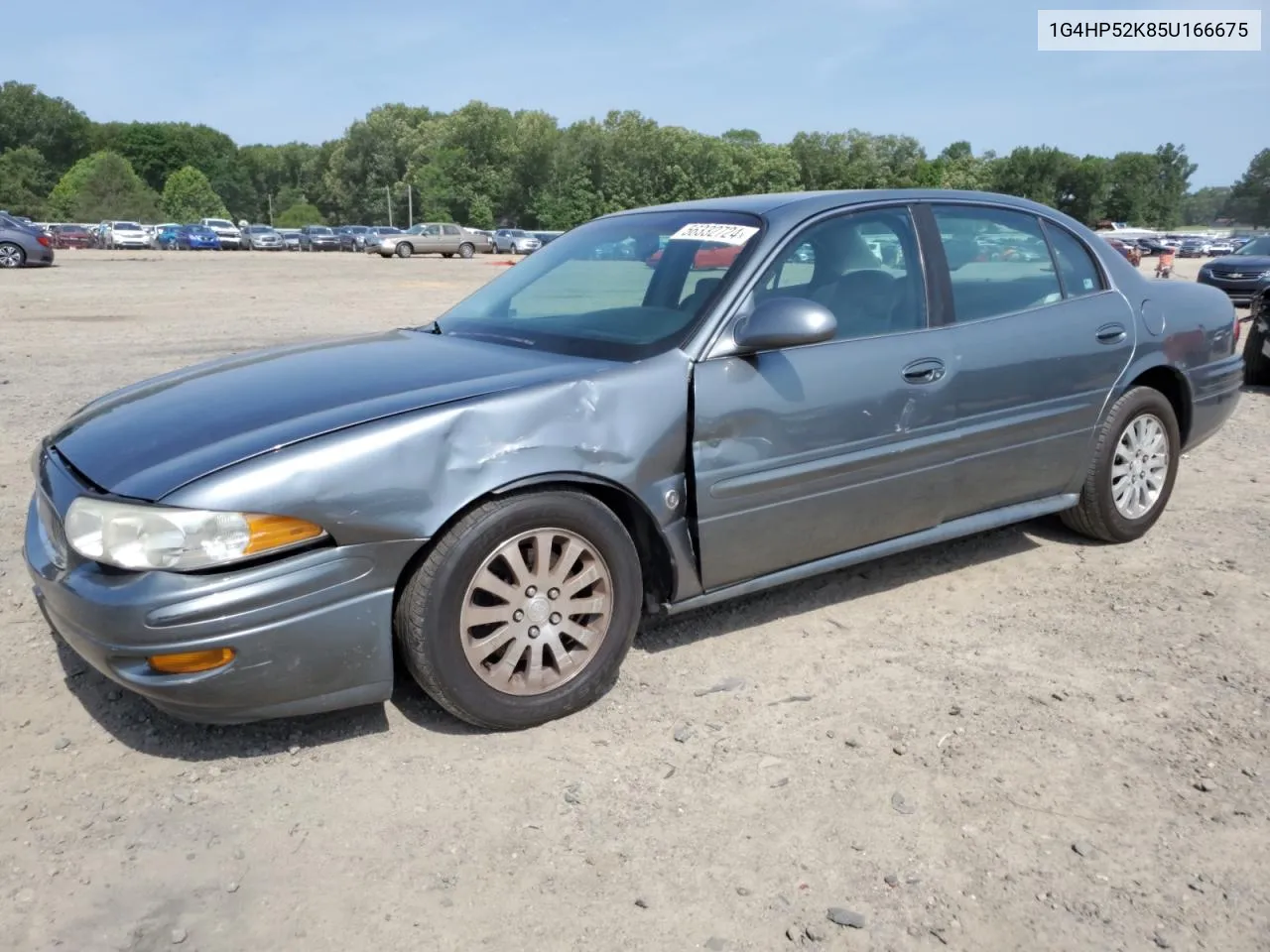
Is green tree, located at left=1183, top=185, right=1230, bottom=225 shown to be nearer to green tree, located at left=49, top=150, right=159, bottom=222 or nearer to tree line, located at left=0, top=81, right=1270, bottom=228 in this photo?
tree line, located at left=0, top=81, right=1270, bottom=228

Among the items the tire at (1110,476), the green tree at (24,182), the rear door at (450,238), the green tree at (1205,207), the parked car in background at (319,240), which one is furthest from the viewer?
the green tree at (1205,207)

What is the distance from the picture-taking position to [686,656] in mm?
3797

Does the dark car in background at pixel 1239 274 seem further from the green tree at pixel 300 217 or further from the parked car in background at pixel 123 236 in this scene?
the green tree at pixel 300 217

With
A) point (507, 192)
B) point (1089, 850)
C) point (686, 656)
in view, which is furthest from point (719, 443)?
point (507, 192)

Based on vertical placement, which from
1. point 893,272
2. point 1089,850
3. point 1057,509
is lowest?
point 1089,850

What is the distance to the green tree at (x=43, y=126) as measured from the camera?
110688 mm

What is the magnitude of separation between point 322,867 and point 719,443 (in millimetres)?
1706

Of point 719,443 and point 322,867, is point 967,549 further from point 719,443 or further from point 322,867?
point 322,867

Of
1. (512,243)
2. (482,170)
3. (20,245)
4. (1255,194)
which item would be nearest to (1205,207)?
(1255,194)

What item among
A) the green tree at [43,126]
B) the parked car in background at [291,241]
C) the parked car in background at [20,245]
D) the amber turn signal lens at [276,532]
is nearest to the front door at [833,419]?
the amber turn signal lens at [276,532]

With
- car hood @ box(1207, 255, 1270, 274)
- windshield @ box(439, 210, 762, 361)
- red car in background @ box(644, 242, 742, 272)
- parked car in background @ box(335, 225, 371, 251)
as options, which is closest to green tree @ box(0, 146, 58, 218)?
parked car in background @ box(335, 225, 371, 251)

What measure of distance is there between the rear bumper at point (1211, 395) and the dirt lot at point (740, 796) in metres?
1.02

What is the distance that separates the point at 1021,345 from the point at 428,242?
4641 centimetres

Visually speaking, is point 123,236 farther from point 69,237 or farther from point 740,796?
point 740,796
